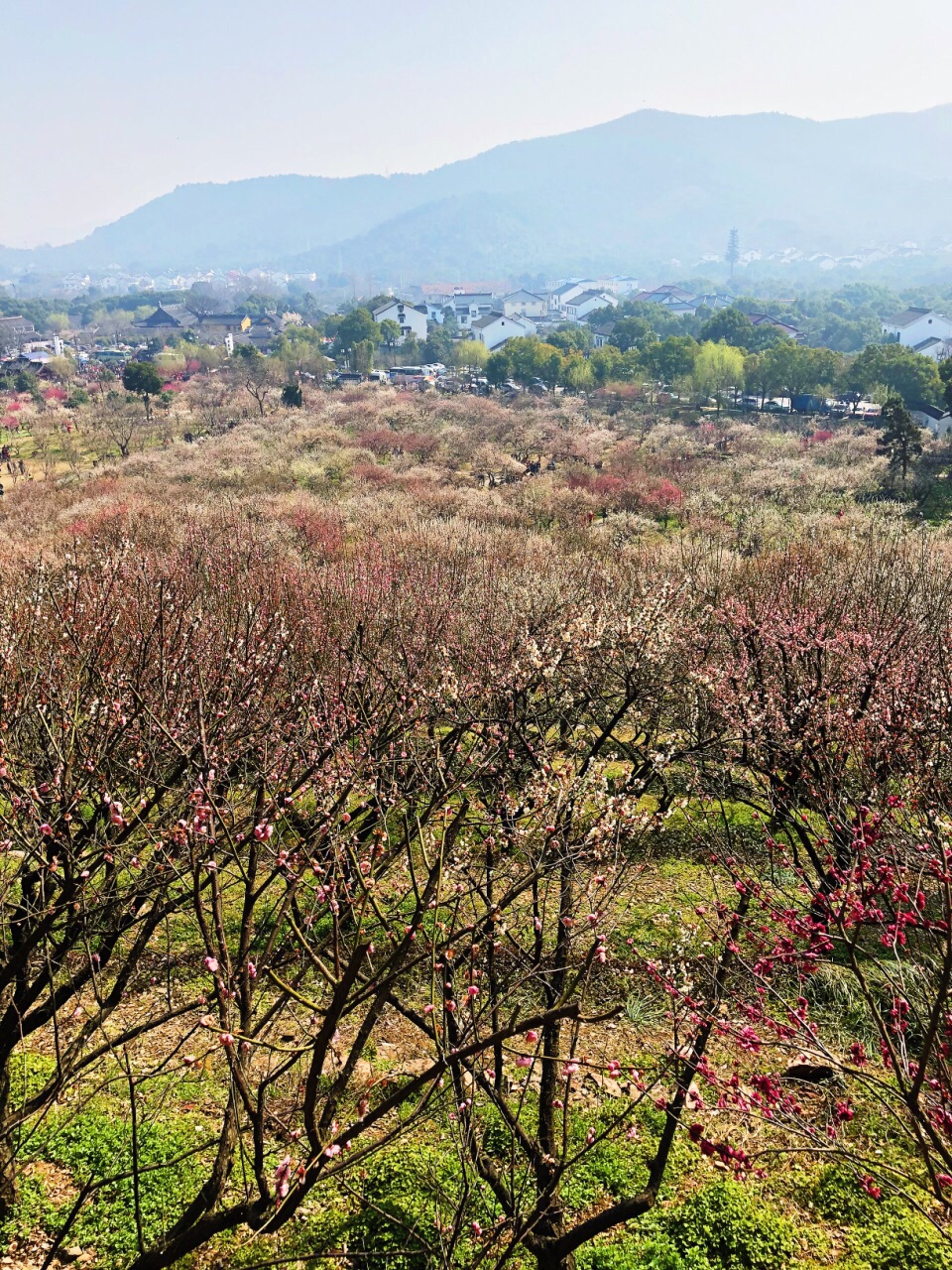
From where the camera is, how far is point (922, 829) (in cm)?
766

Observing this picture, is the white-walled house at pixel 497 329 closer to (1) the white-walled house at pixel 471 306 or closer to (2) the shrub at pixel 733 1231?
(1) the white-walled house at pixel 471 306

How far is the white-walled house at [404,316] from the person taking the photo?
124000 millimetres

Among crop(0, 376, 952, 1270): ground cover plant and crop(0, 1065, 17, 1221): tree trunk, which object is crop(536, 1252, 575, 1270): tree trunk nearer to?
crop(0, 376, 952, 1270): ground cover plant

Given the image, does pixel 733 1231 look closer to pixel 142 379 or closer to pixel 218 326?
pixel 142 379

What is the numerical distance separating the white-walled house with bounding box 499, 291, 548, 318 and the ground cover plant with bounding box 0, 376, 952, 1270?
155503 millimetres

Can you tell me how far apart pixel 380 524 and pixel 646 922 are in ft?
56.9

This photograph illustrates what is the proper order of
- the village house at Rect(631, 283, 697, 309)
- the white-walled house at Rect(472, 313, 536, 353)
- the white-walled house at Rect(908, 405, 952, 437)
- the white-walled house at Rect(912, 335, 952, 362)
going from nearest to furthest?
the white-walled house at Rect(908, 405, 952, 437)
the white-walled house at Rect(912, 335, 952, 362)
the white-walled house at Rect(472, 313, 536, 353)
the village house at Rect(631, 283, 697, 309)

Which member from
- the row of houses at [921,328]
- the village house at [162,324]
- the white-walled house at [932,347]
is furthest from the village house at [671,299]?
the village house at [162,324]

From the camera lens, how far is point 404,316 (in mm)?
125500

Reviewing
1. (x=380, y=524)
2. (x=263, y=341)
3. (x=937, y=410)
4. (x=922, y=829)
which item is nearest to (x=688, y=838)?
(x=922, y=829)

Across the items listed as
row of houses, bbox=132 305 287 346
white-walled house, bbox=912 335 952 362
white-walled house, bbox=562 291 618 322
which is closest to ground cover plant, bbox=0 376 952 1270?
white-walled house, bbox=912 335 952 362

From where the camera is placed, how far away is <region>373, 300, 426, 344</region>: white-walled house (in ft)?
407

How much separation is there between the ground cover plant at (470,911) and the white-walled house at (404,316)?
11385cm

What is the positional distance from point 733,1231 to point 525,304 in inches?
6940
